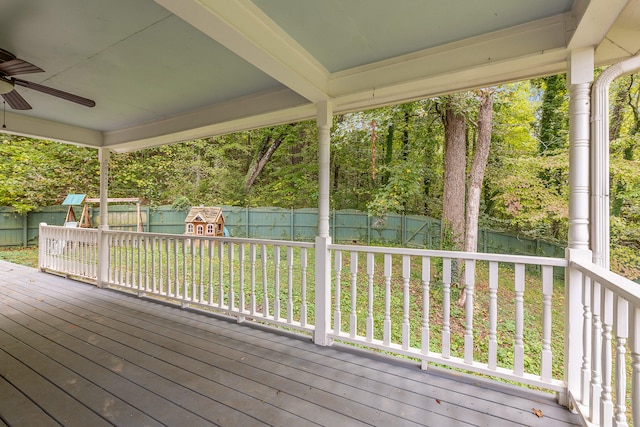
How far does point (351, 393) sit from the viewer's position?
6.14 feet

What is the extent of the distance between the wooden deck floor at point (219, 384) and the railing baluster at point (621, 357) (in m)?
0.47

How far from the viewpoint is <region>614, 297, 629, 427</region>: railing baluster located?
47.2 inches

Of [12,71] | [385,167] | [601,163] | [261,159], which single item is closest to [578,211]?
[601,163]

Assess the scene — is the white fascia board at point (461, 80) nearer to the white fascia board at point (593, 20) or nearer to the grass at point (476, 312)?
the white fascia board at point (593, 20)

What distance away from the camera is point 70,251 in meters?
4.96

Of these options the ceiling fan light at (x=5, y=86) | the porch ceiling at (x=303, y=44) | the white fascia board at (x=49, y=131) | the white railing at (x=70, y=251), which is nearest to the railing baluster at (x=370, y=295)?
the porch ceiling at (x=303, y=44)

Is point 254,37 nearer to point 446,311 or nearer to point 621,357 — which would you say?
point 446,311

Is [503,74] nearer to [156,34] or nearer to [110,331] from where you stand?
[156,34]

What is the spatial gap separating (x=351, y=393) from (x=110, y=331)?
2.39 m

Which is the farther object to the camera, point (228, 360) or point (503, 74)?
point (228, 360)

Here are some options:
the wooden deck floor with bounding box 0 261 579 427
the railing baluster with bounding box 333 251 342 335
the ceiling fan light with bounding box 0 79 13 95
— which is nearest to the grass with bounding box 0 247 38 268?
the wooden deck floor with bounding box 0 261 579 427

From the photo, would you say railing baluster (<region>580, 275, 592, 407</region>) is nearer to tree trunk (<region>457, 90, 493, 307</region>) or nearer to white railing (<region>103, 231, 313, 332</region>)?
white railing (<region>103, 231, 313, 332</region>)

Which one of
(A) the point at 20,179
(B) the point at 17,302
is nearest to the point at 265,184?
(A) the point at 20,179

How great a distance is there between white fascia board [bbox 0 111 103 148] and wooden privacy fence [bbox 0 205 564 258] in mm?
5030
